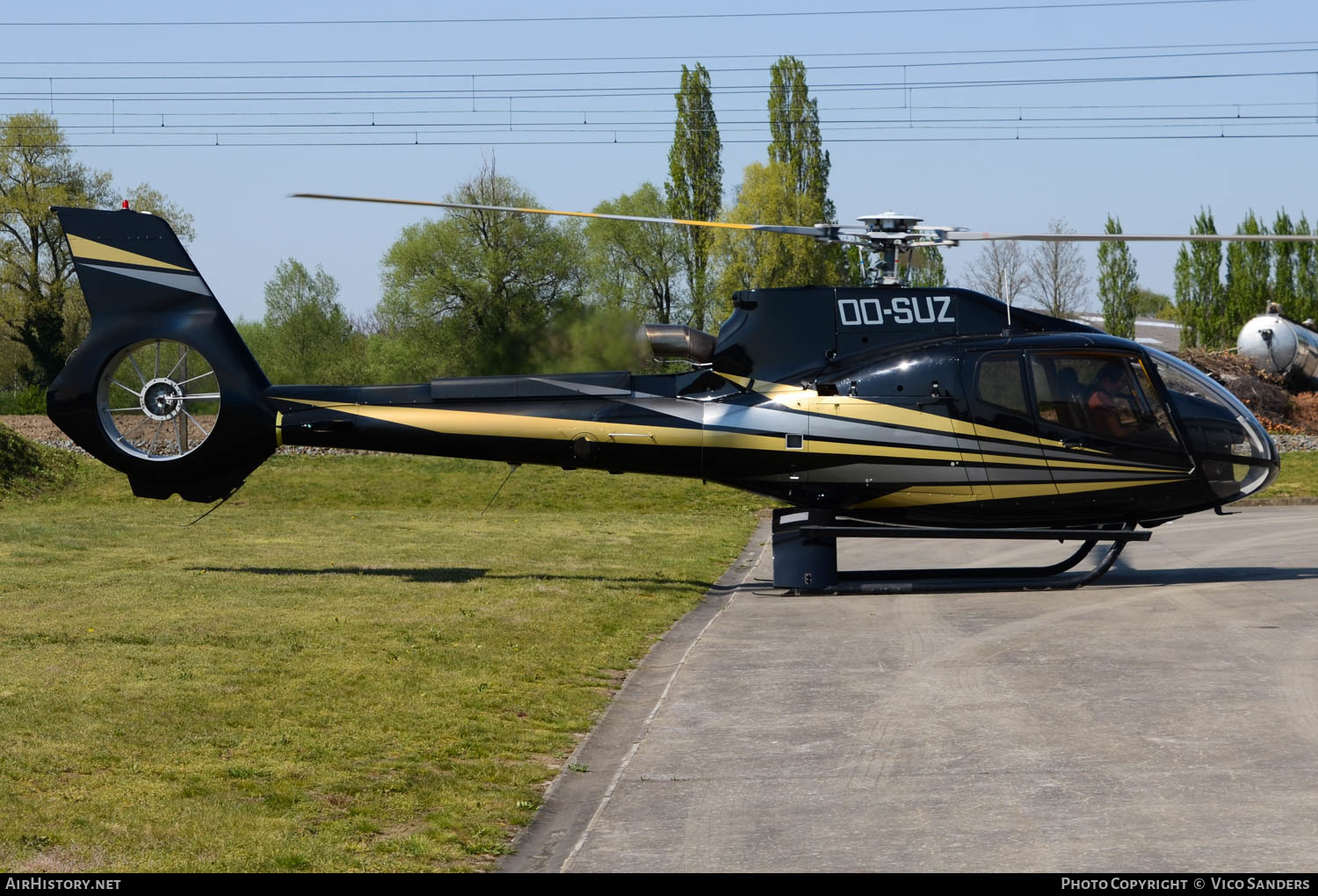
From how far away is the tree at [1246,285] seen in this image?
238 feet

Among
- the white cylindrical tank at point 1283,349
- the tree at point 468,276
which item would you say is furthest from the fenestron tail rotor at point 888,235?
the white cylindrical tank at point 1283,349

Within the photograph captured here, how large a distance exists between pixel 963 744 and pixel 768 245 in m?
47.9

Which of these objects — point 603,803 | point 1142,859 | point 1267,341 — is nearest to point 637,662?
point 603,803

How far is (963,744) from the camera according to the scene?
7.90 metres

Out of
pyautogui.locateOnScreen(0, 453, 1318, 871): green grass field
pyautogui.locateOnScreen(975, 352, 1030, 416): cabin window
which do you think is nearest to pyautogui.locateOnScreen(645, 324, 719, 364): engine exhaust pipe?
pyautogui.locateOnScreen(0, 453, 1318, 871): green grass field

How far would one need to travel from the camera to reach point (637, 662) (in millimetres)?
11336

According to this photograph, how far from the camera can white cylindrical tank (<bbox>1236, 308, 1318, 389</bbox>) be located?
49875 mm

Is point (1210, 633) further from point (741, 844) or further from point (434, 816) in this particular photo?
point (434, 816)

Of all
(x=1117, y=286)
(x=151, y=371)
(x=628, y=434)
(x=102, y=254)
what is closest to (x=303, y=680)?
(x=628, y=434)

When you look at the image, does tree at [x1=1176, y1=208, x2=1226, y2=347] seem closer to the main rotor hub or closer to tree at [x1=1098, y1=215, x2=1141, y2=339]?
tree at [x1=1098, y1=215, x2=1141, y2=339]

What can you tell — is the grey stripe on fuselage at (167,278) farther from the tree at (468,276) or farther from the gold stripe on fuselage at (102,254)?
the tree at (468,276)

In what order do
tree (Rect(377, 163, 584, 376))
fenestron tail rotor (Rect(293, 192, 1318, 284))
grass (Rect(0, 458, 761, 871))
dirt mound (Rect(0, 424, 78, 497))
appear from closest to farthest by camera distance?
grass (Rect(0, 458, 761, 871))
fenestron tail rotor (Rect(293, 192, 1318, 284))
dirt mound (Rect(0, 424, 78, 497))
tree (Rect(377, 163, 584, 376))

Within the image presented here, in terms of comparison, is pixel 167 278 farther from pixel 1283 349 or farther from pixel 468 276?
pixel 1283 349

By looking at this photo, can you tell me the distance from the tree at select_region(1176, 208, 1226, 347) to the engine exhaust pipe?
64536mm
